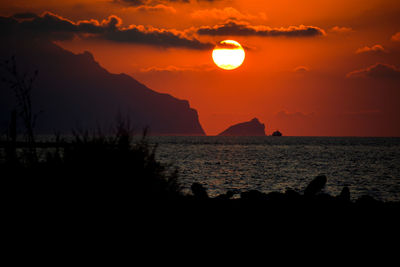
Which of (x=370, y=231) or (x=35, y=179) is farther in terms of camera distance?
(x=370, y=231)

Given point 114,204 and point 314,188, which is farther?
point 314,188

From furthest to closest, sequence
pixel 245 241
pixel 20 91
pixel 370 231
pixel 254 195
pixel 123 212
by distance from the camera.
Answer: pixel 254 195, pixel 20 91, pixel 370 231, pixel 245 241, pixel 123 212

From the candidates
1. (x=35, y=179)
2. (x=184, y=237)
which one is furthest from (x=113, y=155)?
(x=184, y=237)

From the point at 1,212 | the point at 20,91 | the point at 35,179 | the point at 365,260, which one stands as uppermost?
the point at 20,91

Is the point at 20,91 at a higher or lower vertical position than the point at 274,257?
higher

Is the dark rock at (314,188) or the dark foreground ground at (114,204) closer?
the dark foreground ground at (114,204)

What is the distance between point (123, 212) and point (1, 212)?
7.61ft

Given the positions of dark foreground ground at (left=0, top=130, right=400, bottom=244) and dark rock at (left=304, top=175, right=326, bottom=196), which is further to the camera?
dark rock at (left=304, top=175, right=326, bottom=196)

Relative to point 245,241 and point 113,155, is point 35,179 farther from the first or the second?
point 245,241

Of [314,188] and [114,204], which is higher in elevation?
[114,204]

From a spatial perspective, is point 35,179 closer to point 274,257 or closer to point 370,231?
point 274,257

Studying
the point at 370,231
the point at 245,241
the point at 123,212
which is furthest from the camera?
the point at 370,231

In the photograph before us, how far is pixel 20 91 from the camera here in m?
11.7

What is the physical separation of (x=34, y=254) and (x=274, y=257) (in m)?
4.33
